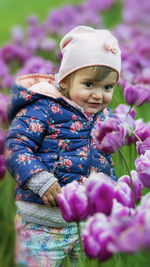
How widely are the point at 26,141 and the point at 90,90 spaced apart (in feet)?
0.90

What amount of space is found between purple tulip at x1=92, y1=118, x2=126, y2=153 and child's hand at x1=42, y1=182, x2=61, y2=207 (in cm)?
43

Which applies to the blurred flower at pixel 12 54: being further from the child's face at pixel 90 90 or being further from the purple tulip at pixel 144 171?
the purple tulip at pixel 144 171

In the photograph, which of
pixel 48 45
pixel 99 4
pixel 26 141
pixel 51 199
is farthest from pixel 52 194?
pixel 99 4

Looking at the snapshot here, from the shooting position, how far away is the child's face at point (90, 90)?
5.10 feet

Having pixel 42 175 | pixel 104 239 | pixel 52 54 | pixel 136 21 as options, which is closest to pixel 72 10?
pixel 136 21

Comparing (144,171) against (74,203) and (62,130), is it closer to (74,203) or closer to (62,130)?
(74,203)

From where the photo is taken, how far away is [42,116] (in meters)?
1.57

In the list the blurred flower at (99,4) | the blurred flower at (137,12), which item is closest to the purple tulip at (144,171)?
the blurred flower at (137,12)

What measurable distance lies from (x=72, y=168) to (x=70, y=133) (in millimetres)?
123

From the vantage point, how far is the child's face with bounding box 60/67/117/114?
1.56 m

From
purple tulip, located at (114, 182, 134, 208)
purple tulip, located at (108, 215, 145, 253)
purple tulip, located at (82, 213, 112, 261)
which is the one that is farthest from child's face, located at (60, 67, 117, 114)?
purple tulip, located at (108, 215, 145, 253)

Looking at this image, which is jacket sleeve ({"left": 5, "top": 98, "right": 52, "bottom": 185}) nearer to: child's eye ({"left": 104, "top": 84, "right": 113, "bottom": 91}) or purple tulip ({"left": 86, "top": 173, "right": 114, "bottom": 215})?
child's eye ({"left": 104, "top": 84, "right": 113, "bottom": 91})

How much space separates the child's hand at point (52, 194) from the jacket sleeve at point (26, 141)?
0.22 feet

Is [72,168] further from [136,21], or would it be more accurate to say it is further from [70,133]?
[136,21]
